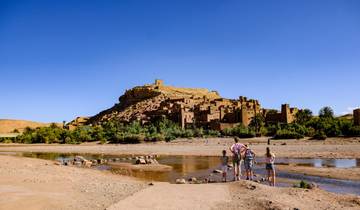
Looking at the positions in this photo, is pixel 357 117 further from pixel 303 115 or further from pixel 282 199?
pixel 282 199

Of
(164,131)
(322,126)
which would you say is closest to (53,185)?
(322,126)

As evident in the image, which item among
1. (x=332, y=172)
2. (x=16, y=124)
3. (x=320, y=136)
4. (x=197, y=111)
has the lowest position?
(x=332, y=172)

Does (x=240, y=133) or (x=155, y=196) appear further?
(x=240, y=133)

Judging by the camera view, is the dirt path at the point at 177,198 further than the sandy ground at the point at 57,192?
No

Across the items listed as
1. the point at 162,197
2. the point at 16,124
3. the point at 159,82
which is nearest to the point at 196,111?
the point at 159,82

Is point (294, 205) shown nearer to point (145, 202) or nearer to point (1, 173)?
point (145, 202)

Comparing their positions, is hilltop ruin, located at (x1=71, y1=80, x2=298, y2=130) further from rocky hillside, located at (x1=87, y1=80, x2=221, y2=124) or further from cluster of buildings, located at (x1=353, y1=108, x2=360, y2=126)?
cluster of buildings, located at (x1=353, y1=108, x2=360, y2=126)

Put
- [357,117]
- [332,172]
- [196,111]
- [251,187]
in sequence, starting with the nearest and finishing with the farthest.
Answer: [251,187] → [332,172] → [357,117] → [196,111]

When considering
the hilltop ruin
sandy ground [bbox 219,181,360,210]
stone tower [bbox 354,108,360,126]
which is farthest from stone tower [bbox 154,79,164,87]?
sandy ground [bbox 219,181,360,210]

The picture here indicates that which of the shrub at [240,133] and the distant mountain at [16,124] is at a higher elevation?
the distant mountain at [16,124]

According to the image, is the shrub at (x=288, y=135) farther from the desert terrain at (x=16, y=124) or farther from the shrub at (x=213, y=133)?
the desert terrain at (x=16, y=124)

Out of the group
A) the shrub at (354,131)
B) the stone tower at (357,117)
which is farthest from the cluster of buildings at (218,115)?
the shrub at (354,131)

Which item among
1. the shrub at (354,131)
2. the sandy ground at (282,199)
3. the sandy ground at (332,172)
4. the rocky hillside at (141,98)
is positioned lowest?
the sandy ground at (332,172)

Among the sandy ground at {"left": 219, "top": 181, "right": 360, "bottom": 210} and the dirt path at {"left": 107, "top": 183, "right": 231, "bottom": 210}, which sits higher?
the dirt path at {"left": 107, "top": 183, "right": 231, "bottom": 210}
